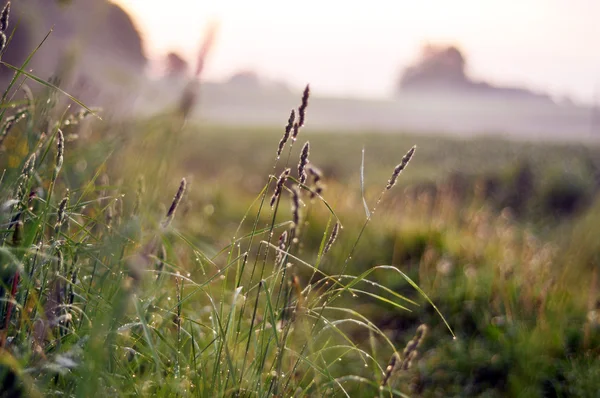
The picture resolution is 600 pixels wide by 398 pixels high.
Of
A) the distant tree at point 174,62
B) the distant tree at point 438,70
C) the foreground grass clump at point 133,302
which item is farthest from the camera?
the distant tree at point 438,70

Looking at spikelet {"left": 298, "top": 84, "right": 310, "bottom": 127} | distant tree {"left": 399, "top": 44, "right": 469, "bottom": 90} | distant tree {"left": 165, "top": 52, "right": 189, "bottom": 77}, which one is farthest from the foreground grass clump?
distant tree {"left": 399, "top": 44, "right": 469, "bottom": 90}

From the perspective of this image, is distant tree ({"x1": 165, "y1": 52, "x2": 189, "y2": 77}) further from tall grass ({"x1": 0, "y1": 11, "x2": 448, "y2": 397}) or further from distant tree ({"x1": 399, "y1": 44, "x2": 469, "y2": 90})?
distant tree ({"x1": 399, "y1": 44, "x2": 469, "y2": 90})

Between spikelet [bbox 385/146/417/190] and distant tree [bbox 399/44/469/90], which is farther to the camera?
distant tree [bbox 399/44/469/90]

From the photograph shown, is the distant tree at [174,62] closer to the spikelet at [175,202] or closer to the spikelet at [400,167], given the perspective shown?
the spikelet at [175,202]

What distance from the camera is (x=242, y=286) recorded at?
4.82 ft

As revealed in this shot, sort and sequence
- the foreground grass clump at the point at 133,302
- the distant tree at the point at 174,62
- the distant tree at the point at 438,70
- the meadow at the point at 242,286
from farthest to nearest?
the distant tree at the point at 438,70, the distant tree at the point at 174,62, the meadow at the point at 242,286, the foreground grass clump at the point at 133,302

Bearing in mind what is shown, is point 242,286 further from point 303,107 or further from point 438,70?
point 438,70

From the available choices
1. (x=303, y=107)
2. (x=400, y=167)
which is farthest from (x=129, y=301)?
(x=400, y=167)

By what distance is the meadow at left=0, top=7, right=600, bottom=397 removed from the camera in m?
1.42

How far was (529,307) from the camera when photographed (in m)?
3.46

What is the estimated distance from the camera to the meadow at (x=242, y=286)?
1.42 metres

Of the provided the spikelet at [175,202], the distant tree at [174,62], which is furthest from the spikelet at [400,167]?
the distant tree at [174,62]

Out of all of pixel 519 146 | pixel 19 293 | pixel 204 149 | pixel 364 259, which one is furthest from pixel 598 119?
pixel 19 293

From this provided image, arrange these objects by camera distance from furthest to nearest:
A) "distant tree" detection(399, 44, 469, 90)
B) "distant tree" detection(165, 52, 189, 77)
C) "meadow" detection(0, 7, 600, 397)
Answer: "distant tree" detection(399, 44, 469, 90), "distant tree" detection(165, 52, 189, 77), "meadow" detection(0, 7, 600, 397)
